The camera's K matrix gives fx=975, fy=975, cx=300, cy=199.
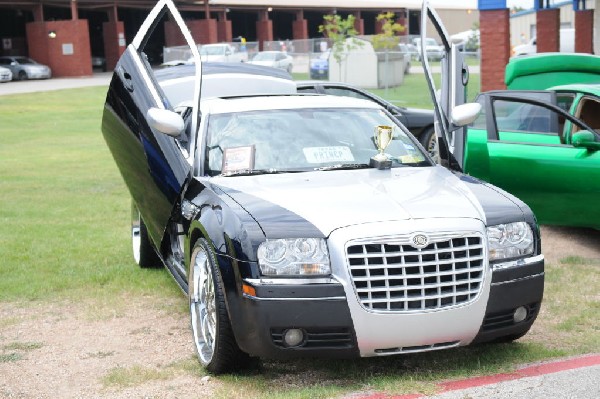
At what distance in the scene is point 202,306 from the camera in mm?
5734

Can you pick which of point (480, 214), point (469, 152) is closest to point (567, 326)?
point (480, 214)

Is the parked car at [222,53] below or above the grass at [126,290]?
above

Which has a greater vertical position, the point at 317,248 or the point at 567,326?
the point at 317,248

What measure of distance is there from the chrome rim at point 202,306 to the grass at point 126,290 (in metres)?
0.13

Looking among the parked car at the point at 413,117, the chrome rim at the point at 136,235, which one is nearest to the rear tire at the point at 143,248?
the chrome rim at the point at 136,235

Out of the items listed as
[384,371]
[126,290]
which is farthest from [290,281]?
[126,290]

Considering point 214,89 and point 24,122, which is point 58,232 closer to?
point 214,89

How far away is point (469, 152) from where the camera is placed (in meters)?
9.04

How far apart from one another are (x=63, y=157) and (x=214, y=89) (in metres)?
10.4

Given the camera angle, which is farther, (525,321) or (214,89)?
(214,89)

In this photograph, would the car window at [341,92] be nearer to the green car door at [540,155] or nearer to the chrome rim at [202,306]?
the green car door at [540,155]

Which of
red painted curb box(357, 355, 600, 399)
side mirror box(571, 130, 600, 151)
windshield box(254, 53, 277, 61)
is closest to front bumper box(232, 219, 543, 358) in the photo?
red painted curb box(357, 355, 600, 399)

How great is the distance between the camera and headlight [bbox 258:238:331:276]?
4.98 meters

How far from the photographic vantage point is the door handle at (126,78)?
23.2ft
